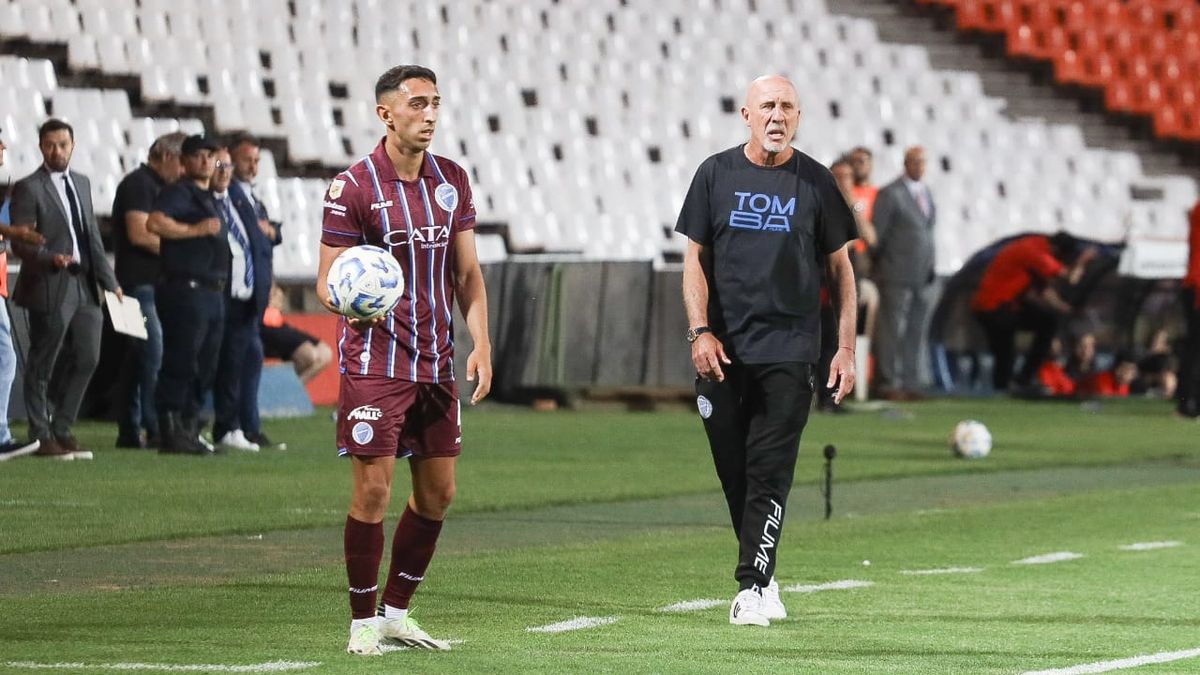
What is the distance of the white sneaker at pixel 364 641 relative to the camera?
6.22m

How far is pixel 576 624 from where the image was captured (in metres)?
7.00

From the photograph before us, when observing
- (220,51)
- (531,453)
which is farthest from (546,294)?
(531,453)

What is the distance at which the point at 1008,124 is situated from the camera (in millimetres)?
31062

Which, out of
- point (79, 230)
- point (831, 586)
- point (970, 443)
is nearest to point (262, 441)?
point (79, 230)

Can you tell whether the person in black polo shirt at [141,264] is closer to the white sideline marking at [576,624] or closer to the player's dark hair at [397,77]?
the white sideline marking at [576,624]

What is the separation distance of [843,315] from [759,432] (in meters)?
0.50

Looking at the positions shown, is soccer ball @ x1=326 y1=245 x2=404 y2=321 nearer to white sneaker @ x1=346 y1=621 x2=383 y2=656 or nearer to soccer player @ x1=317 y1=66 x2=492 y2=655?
soccer player @ x1=317 y1=66 x2=492 y2=655

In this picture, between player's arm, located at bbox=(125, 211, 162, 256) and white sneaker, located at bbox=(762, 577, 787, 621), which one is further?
player's arm, located at bbox=(125, 211, 162, 256)

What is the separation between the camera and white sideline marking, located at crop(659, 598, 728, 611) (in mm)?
7520

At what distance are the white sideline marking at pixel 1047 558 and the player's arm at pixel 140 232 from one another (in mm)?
6826

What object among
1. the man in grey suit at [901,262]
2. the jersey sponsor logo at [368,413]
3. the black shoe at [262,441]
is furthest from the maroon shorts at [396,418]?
the man in grey suit at [901,262]

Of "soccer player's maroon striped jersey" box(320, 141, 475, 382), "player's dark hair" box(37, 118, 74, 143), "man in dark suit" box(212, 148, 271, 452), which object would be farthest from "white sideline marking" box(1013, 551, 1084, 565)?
"player's dark hair" box(37, 118, 74, 143)

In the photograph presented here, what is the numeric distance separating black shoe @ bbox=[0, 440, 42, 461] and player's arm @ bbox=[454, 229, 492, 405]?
286 inches

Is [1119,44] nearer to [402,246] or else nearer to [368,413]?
[402,246]
